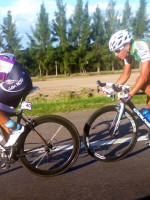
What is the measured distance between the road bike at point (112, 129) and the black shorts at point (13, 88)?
3.34ft

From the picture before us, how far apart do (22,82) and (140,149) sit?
219 cm

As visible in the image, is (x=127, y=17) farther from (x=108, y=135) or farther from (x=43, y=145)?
(x=43, y=145)

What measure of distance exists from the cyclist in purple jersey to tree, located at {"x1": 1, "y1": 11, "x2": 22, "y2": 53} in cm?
4592

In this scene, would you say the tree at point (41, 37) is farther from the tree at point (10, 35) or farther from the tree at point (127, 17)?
the tree at point (127, 17)

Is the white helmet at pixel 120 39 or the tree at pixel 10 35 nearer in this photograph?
the white helmet at pixel 120 39

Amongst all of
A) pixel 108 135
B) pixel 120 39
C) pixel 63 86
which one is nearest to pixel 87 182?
pixel 108 135

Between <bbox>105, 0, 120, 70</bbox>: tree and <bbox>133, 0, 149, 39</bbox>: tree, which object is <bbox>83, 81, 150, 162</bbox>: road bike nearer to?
<bbox>105, 0, 120, 70</bbox>: tree

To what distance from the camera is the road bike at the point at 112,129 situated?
411 cm

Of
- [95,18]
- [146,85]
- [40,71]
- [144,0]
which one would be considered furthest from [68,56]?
[146,85]

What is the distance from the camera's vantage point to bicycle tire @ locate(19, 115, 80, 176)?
12.2 ft

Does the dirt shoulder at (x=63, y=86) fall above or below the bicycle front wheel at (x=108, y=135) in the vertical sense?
below

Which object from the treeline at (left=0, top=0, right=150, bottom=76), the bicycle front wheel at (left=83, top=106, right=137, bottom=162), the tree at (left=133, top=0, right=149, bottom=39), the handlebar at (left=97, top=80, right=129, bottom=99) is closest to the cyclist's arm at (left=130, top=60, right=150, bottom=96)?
the handlebar at (left=97, top=80, right=129, bottom=99)

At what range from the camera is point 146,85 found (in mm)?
4570

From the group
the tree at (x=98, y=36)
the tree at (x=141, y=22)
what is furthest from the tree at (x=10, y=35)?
the tree at (x=141, y=22)
